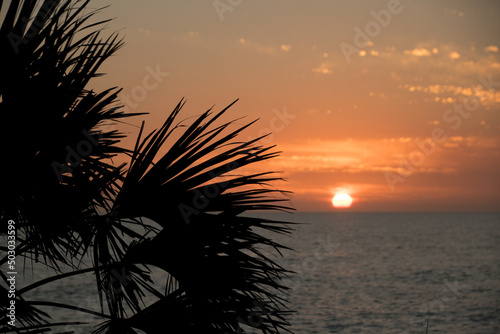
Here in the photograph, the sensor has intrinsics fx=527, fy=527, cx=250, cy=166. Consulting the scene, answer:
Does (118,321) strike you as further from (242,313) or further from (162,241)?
(242,313)

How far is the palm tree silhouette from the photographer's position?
3199 millimetres

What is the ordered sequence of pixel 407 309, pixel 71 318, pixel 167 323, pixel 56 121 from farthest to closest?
1. pixel 407 309
2. pixel 71 318
3. pixel 167 323
4. pixel 56 121

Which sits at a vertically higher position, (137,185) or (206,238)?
(137,185)

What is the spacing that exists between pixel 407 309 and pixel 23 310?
3417cm

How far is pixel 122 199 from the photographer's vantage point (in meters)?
3.67

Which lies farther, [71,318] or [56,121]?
[71,318]

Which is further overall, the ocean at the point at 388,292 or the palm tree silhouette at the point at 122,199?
the ocean at the point at 388,292

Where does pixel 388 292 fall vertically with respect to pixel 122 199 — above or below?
above

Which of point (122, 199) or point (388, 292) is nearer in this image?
point (122, 199)

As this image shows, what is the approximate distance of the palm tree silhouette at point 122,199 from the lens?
320 cm

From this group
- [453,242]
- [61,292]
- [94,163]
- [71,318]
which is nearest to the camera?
[94,163]

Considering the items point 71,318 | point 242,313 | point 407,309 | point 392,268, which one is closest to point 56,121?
point 242,313

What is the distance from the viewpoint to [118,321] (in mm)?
3541

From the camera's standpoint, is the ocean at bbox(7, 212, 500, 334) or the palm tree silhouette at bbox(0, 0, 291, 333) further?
the ocean at bbox(7, 212, 500, 334)
